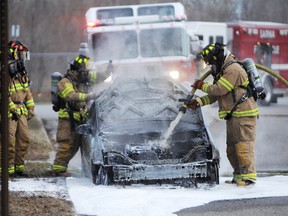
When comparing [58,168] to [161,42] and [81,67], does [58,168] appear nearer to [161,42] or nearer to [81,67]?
[81,67]

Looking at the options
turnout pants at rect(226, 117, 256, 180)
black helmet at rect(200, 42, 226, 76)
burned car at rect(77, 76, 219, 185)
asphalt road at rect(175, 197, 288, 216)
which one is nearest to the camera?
asphalt road at rect(175, 197, 288, 216)

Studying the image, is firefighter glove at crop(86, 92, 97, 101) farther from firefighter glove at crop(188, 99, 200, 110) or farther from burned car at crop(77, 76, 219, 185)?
firefighter glove at crop(188, 99, 200, 110)

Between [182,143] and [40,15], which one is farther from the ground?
[40,15]

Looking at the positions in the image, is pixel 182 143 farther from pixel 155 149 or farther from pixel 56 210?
pixel 56 210

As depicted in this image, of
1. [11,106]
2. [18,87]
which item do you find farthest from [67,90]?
[11,106]

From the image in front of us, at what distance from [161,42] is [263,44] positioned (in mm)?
10761

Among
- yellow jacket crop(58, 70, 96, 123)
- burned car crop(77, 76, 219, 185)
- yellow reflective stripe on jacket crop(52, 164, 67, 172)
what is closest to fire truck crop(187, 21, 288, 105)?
yellow jacket crop(58, 70, 96, 123)

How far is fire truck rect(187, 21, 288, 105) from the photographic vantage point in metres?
26.2

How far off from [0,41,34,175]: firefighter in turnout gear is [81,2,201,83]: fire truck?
620 cm

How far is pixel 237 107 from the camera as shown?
31.3ft

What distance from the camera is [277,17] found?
103ft

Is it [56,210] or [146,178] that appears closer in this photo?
[56,210]

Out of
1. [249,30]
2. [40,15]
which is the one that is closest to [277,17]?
[249,30]

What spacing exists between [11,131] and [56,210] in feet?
9.64
